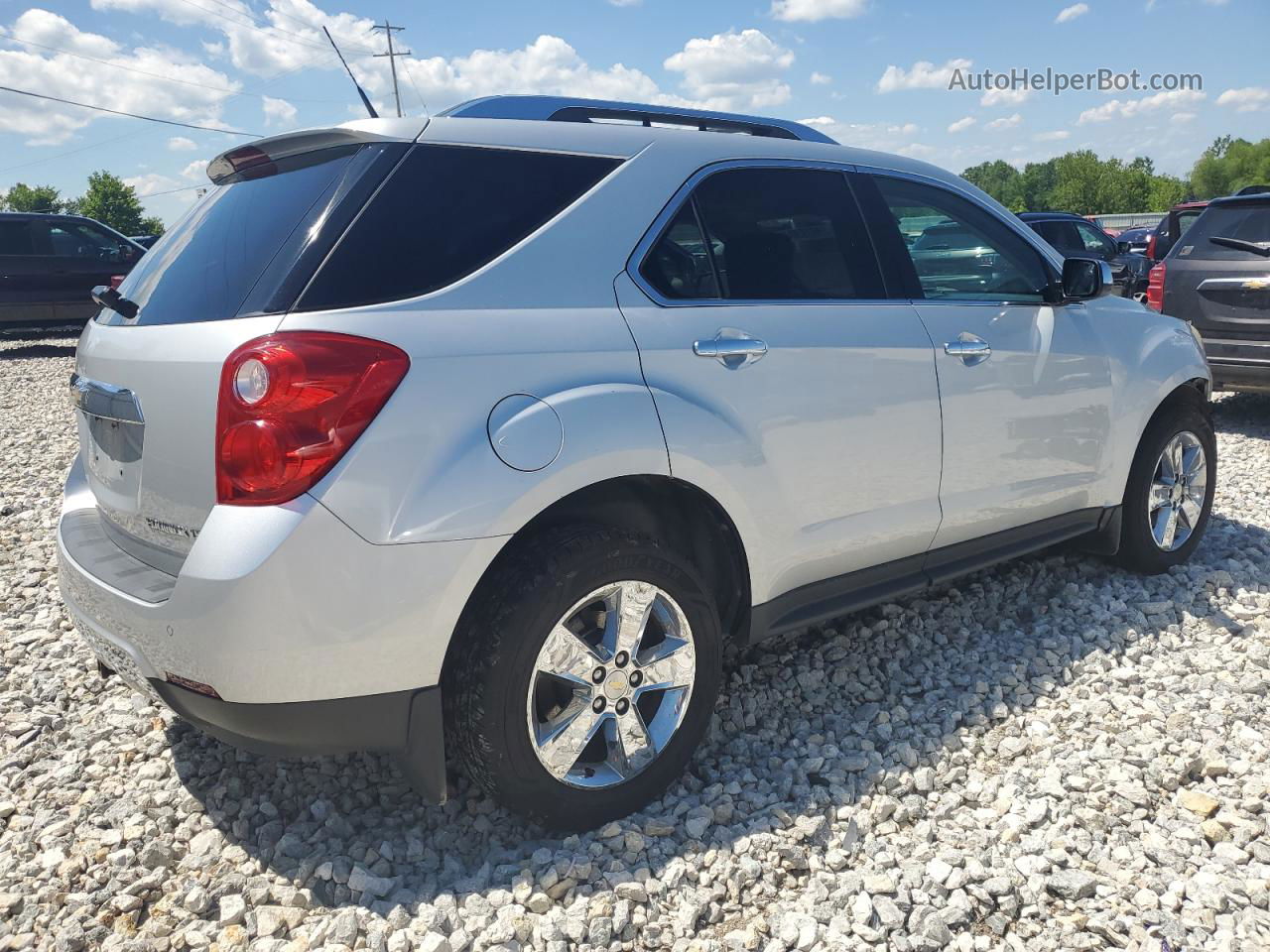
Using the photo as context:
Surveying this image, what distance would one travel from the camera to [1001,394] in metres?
3.44

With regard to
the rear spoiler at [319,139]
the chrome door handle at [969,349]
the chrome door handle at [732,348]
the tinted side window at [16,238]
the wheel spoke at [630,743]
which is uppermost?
the tinted side window at [16,238]

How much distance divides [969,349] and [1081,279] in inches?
29.1

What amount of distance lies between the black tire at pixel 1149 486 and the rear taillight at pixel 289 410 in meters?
3.38

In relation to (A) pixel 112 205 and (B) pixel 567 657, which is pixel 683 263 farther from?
(A) pixel 112 205

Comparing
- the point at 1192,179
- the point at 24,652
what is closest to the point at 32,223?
the point at 24,652

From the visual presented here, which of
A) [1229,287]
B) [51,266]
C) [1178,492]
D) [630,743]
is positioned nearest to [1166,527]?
[1178,492]

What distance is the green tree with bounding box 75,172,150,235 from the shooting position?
80.9 metres

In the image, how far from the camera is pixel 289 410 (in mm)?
2061

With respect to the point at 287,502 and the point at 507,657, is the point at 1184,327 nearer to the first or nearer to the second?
the point at 507,657

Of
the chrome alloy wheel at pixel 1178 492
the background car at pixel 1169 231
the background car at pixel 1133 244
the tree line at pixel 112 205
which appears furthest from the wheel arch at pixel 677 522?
the tree line at pixel 112 205

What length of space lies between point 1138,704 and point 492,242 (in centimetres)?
255

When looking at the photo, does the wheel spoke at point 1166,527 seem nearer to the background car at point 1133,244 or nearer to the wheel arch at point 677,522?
the wheel arch at point 677,522

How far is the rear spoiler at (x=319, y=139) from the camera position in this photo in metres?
2.39

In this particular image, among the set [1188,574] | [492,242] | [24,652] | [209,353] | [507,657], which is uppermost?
[492,242]
